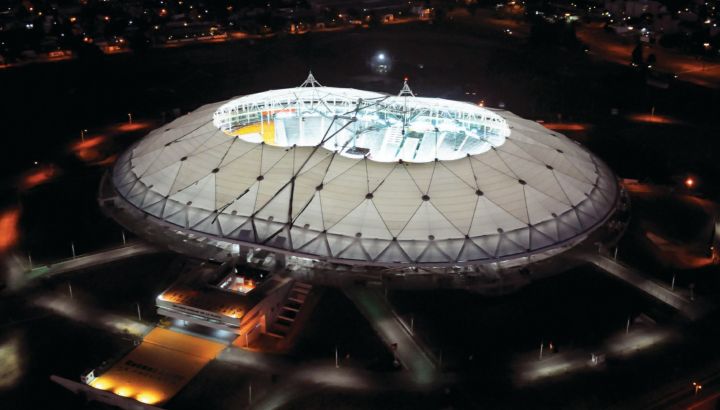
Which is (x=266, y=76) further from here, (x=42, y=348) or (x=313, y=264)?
(x=42, y=348)

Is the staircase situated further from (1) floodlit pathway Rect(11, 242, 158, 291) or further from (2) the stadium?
(1) floodlit pathway Rect(11, 242, 158, 291)

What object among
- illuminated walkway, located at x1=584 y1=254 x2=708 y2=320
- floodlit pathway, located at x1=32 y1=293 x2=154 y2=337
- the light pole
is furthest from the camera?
the light pole

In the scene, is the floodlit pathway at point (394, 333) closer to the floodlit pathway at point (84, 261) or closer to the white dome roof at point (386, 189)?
the white dome roof at point (386, 189)

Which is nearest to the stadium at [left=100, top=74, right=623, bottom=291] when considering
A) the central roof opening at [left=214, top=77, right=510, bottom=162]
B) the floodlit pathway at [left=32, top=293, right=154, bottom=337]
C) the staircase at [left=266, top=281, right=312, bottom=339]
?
the central roof opening at [left=214, top=77, right=510, bottom=162]

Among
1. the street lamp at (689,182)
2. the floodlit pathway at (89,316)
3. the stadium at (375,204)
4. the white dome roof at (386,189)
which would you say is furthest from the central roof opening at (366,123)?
the street lamp at (689,182)

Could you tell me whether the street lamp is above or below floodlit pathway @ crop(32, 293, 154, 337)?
Answer: above

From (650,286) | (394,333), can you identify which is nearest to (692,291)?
(650,286)

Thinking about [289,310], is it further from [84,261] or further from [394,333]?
[84,261]
